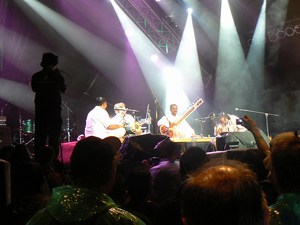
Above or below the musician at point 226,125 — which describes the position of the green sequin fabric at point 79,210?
below

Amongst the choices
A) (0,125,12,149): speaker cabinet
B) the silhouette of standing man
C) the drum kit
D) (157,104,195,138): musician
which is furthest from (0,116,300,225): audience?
the drum kit

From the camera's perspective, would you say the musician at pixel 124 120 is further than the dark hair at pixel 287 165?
Yes

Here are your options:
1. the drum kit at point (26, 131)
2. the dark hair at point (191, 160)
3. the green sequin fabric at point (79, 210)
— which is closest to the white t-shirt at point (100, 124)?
the drum kit at point (26, 131)

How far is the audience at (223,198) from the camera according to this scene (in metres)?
1.22

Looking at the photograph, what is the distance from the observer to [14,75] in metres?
12.7

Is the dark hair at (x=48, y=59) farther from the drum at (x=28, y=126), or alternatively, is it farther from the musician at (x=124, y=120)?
the drum at (x=28, y=126)

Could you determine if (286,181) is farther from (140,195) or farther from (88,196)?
(140,195)

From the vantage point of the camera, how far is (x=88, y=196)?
5.48 ft

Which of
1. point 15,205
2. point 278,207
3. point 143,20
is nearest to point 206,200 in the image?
point 278,207

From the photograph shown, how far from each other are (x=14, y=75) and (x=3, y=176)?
10359 millimetres

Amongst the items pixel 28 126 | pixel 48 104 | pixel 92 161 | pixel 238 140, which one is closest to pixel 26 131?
pixel 28 126

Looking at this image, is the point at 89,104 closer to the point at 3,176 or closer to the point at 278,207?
the point at 3,176

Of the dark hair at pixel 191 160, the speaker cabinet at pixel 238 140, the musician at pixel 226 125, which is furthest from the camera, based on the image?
the musician at pixel 226 125

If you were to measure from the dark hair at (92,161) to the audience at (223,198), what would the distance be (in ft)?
Result: 2.11
